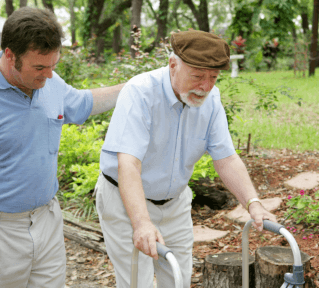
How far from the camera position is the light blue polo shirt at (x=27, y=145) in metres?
2.09

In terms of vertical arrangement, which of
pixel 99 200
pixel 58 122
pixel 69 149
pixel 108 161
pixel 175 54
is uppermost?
pixel 175 54

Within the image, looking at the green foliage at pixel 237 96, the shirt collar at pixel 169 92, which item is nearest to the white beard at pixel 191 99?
the shirt collar at pixel 169 92

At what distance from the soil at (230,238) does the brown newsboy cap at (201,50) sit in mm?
1848

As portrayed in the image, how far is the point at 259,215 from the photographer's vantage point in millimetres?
2029

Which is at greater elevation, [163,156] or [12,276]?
[163,156]

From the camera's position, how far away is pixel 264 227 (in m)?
1.94

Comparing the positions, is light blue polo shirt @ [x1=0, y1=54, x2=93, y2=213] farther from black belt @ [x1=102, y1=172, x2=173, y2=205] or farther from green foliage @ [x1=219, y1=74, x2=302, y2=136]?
green foliage @ [x1=219, y1=74, x2=302, y2=136]

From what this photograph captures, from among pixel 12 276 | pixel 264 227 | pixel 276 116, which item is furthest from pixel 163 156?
pixel 276 116

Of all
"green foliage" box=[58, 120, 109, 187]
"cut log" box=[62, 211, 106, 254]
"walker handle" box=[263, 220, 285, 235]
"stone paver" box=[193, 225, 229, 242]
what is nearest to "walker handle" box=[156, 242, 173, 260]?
"walker handle" box=[263, 220, 285, 235]

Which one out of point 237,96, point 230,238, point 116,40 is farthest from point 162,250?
point 116,40

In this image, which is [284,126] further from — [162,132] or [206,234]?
[162,132]

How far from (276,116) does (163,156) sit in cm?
710

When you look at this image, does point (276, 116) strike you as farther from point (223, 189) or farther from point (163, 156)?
point (163, 156)

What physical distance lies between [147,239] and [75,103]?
1.15m
